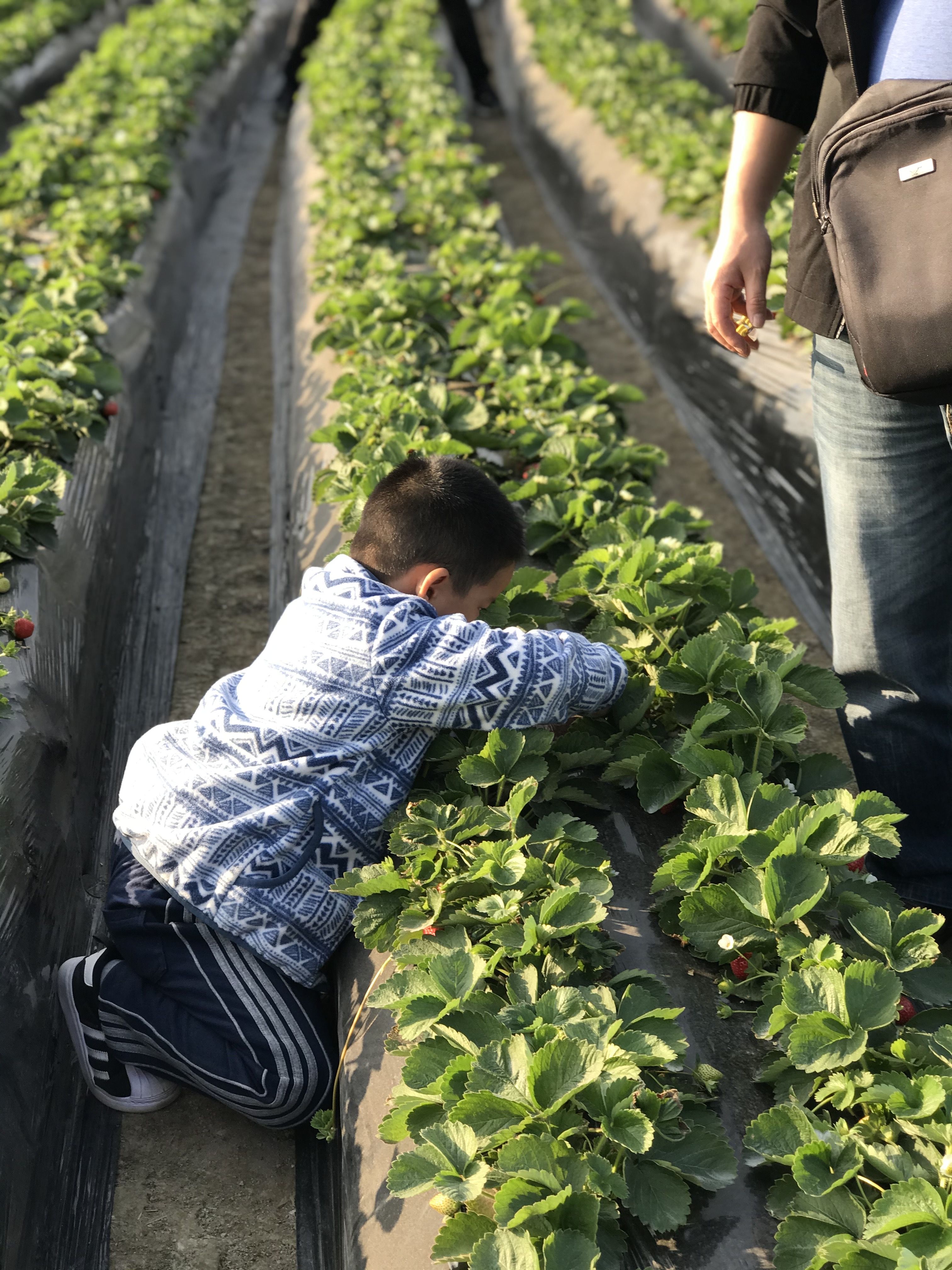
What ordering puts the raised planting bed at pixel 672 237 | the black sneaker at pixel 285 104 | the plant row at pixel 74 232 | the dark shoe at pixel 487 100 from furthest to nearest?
the dark shoe at pixel 487 100 < the black sneaker at pixel 285 104 < the raised planting bed at pixel 672 237 < the plant row at pixel 74 232

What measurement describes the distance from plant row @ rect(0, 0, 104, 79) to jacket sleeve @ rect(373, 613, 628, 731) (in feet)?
28.0

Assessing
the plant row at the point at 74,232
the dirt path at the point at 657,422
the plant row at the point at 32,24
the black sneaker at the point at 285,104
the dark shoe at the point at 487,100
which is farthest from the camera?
the dark shoe at the point at 487,100

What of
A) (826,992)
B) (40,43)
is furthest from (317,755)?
(40,43)

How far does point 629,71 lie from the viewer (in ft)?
24.9

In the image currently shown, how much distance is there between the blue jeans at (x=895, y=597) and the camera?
6.64 ft

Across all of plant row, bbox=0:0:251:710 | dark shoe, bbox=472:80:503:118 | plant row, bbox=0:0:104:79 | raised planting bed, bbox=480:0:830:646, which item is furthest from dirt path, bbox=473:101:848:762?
A: plant row, bbox=0:0:104:79

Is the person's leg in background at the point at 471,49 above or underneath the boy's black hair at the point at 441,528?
above

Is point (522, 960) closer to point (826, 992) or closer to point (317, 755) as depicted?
point (826, 992)

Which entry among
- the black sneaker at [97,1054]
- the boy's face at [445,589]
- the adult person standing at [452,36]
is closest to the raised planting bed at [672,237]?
the adult person standing at [452,36]

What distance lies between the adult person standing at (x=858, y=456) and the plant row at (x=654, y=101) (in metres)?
0.39

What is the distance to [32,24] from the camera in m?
10.1

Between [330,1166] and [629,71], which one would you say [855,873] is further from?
[629,71]

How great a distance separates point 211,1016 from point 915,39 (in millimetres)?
1894

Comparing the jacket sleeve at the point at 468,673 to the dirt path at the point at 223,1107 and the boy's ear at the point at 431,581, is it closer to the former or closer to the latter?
the boy's ear at the point at 431,581
